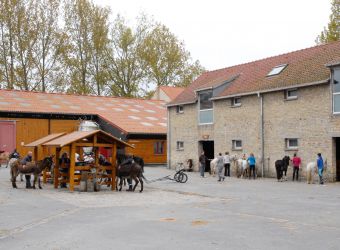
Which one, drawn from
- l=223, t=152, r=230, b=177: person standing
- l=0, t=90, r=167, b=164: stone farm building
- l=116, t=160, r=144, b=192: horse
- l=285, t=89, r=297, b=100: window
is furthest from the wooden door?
l=285, t=89, r=297, b=100: window

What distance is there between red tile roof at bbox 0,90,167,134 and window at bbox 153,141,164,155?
4.30 ft

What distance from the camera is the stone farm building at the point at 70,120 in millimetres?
41000

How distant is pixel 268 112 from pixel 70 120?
69.9 ft

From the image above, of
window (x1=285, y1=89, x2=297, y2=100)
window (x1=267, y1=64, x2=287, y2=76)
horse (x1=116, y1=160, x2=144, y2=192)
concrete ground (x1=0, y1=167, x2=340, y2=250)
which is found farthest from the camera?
window (x1=267, y1=64, x2=287, y2=76)

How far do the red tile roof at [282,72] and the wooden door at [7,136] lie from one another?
13.7 m

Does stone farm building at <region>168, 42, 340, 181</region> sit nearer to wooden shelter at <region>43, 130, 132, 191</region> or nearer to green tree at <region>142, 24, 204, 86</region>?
wooden shelter at <region>43, 130, 132, 191</region>

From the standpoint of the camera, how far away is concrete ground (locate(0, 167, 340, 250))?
31.9 feet

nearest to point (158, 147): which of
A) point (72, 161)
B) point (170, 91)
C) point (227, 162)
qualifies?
point (227, 162)

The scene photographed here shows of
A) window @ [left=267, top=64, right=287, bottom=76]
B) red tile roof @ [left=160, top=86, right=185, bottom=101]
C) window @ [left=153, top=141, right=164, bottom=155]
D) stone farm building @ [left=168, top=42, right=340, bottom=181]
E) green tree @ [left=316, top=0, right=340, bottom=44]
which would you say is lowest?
window @ [left=153, top=141, right=164, bottom=155]

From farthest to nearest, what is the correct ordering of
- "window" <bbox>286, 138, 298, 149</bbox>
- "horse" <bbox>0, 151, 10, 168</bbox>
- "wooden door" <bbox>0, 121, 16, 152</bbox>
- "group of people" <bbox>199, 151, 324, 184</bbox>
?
"wooden door" <bbox>0, 121, 16, 152</bbox>, "horse" <bbox>0, 151, 10, 168</bbox>, "window" <bbox>286, 138, 298, 149</bbox>, "group of people" <bbox>199, 151, 324, 184</bbox>

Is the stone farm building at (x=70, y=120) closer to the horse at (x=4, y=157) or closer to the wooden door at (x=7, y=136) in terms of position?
the wooden door at (x=7, y=136)

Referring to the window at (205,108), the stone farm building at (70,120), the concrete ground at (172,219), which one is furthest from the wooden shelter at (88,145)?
the stone farm building at (70,120)

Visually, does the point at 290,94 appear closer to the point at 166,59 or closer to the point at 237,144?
the point at 237,144

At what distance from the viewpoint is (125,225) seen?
39.0 ft
